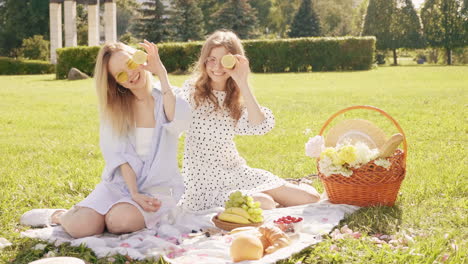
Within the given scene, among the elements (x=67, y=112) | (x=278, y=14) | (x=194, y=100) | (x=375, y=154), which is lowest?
(x=67, y=112)

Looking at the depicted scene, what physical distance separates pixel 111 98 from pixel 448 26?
3789cm

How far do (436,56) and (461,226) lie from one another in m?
43.8

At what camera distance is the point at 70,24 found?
3203 centimetres

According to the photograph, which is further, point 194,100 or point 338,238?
point 194,100

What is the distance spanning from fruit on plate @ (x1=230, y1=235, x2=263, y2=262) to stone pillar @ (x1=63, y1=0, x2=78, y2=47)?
102 ft

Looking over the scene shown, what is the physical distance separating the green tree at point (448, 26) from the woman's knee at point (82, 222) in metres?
37.2

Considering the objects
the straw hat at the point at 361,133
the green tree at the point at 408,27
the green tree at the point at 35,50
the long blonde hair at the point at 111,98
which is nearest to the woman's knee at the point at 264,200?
the straw hat at the point at 361,133

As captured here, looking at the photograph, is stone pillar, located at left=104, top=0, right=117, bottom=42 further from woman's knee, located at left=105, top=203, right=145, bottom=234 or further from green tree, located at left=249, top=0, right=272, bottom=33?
woman's knee, located at left=105, top=203, right=145, bottom=234

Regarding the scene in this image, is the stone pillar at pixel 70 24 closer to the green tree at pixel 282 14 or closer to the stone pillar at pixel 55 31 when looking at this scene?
the stone pillar at pixel 55 31

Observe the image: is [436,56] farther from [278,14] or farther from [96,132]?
[96,132]

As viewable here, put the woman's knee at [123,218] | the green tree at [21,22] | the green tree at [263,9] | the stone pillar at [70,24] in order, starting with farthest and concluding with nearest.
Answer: the green tree at [263,9], the green tree at [21,22], the stone pillar at [70,24], the woman's knee at [123,218]

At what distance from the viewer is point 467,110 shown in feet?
31.3

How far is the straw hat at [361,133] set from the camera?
4.08 meters

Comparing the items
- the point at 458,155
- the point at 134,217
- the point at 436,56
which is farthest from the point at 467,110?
the point at 436,56
